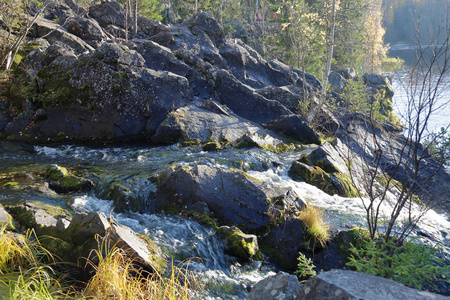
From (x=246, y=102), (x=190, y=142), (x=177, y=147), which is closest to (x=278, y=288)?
(x=177, y=147)

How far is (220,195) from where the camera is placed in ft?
22.7

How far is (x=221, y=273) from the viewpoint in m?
5.33

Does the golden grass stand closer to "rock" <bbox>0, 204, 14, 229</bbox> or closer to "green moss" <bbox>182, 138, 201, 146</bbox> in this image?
"rock" <bbox>0, 204, 14, 229</bbox>

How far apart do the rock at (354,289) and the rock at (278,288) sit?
51cm

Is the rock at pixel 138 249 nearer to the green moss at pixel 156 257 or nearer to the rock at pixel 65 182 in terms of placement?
the green moss at pixel 156 257

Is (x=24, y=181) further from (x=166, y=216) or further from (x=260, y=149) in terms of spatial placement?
(x=260, y=149)

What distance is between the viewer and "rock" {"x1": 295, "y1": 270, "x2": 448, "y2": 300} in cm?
257

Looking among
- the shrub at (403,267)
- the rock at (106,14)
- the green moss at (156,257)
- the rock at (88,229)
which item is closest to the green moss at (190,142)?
the green moss at (156,257)

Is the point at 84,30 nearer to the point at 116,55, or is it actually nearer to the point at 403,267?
the point at 116,55

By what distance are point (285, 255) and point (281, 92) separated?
495 inches

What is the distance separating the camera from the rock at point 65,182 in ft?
25.1

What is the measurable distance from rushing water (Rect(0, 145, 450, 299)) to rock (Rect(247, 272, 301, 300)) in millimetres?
1101

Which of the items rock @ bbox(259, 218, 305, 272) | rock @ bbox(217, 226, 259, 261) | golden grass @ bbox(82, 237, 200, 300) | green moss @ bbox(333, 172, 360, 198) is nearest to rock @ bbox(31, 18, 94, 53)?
green moss @ bbox(333, 172, 360, 198)

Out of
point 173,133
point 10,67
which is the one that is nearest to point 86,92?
point 173,133
